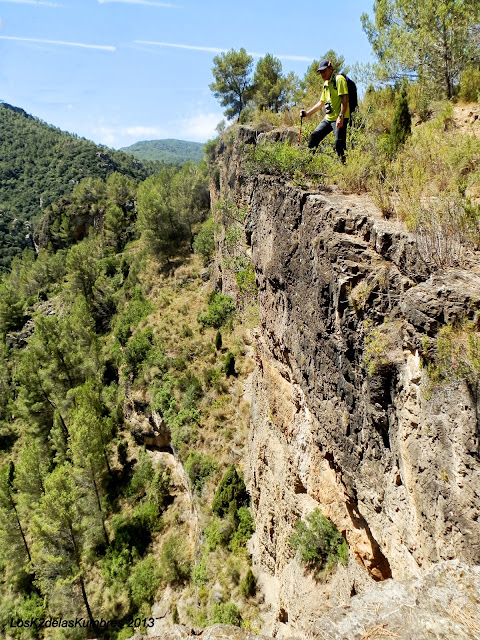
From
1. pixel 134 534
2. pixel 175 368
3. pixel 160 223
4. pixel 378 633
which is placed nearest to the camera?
pixel 378 633

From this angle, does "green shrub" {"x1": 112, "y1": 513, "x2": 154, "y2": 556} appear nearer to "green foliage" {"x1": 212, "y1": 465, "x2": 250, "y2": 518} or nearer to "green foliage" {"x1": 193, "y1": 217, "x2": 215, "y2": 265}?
"green foliage" {"x1": 212, "y1": 465, "x2": 250, "y2": 518}

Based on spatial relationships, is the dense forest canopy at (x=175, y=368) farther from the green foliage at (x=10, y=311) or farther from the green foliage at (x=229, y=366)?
the green foliage at (x=10, y=311)

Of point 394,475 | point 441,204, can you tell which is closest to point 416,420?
point 394,475

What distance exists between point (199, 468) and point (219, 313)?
35.6 ft

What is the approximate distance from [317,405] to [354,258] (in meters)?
2.84

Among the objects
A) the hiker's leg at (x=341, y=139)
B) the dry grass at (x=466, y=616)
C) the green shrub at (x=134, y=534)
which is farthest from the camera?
the green shrub at (x=134, y=534)

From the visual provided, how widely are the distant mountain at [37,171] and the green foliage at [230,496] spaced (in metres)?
75.3

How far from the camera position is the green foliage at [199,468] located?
51.2ft

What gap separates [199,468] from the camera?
16047 mm

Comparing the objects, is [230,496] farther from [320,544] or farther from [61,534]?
[61,534]

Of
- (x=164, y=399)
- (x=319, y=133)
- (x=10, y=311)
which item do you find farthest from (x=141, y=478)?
(x=10, y=311)

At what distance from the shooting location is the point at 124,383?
25375mm

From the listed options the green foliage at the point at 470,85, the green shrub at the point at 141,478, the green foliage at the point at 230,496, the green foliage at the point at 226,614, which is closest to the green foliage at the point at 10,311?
the green shrub at the point at 141,478

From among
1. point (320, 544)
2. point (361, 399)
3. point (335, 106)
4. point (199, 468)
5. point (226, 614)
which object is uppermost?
point (335, 106)
